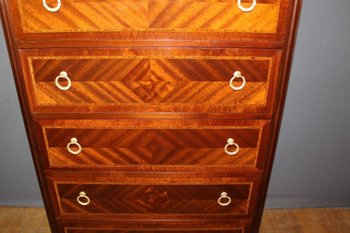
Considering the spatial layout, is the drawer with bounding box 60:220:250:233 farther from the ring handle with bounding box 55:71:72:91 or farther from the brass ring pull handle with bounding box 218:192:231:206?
the ring handle with bounding box 55:71:72:91

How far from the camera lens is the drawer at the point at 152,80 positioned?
3.18 feet

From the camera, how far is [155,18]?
0.92m

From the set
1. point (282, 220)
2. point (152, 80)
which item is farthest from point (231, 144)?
point (282, 220)

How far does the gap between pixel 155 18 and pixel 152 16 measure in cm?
1

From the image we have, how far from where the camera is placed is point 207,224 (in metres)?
1.27

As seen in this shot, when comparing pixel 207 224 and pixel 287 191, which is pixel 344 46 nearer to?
pixel 287 191

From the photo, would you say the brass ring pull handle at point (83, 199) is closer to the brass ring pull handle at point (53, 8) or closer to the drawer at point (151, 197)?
the drawer at point (151, 197)

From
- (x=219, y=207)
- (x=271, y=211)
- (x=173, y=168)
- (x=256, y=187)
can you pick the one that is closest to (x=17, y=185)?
(x=173, y=168)

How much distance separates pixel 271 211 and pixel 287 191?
170 millimetres

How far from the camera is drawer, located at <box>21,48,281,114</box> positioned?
97 cm

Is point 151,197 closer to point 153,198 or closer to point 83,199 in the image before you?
point 153,198

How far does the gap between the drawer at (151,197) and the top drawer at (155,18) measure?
577 mm

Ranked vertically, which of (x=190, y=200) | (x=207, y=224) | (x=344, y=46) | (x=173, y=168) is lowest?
(x=207, y=224)

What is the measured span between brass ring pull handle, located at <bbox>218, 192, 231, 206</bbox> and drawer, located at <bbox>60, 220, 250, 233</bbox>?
4.2 inches
